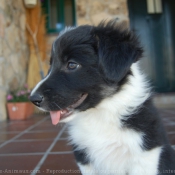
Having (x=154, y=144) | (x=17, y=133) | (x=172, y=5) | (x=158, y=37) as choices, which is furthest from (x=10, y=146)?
(x=172, y=5)

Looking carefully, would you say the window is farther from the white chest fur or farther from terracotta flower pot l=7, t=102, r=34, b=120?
the white chest fur

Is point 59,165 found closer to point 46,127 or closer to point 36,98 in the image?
point 36,98

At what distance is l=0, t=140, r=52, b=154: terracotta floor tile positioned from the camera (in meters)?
2.59

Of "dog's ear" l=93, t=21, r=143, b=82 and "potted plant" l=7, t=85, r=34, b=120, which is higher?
"dog's ear" l=93, t=21, r=143, b=82

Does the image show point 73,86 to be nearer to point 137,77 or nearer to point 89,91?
point 89,91

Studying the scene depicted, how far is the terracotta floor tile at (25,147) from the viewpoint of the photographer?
8.49 ft

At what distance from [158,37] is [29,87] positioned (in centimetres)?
361

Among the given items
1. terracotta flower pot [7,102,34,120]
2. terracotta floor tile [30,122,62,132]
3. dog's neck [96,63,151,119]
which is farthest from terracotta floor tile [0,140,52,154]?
terracotta flower pot [7,102,34,120]

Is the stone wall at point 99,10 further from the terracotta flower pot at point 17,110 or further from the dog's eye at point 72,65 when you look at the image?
the dog's eye at point 72,65

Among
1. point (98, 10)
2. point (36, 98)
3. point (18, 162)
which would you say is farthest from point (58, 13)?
point (36, 98)

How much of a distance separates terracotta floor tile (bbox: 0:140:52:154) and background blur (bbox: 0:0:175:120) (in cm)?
193

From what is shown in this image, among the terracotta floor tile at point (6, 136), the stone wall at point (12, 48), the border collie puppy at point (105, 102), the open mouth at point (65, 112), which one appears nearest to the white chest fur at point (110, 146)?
the border collie puppy at point (105, 102)

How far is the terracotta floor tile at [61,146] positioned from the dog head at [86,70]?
3.34 ft

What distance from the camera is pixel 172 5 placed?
6.35 m
